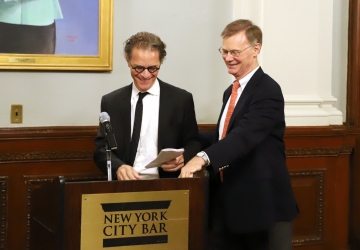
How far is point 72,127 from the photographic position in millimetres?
3865

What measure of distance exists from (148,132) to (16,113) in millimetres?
1339

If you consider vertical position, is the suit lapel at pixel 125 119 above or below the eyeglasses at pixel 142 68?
below

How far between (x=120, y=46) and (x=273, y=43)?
111 centimetres

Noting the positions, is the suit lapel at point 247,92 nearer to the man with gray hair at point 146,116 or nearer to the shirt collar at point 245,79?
the shirt collar at point 245,79

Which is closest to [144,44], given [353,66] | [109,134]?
[109,134]

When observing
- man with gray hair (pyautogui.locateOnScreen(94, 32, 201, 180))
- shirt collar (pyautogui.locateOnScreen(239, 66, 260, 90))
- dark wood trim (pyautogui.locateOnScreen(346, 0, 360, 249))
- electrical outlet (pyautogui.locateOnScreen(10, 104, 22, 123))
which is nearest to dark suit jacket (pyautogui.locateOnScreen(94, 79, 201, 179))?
man with gray hair (pyautogui.locateOnScreen(94, 32, 201, 180))

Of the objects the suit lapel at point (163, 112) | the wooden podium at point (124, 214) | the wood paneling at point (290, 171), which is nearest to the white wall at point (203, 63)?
the wood paneling at point (290, 171)

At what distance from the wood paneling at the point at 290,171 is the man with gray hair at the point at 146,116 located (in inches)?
38.6

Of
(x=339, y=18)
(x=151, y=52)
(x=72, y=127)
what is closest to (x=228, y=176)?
(x=151, y=52)

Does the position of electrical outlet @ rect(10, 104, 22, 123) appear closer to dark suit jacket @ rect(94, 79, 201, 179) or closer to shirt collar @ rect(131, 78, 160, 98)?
dark suit jacket @ rect(94, 79, 201, 179)

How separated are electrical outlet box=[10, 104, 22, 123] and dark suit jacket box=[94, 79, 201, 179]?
1082 millimetres

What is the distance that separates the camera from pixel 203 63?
4191 millimetres

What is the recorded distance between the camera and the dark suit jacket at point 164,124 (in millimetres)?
2840

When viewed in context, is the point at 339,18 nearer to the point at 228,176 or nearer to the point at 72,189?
the point at 228,176
